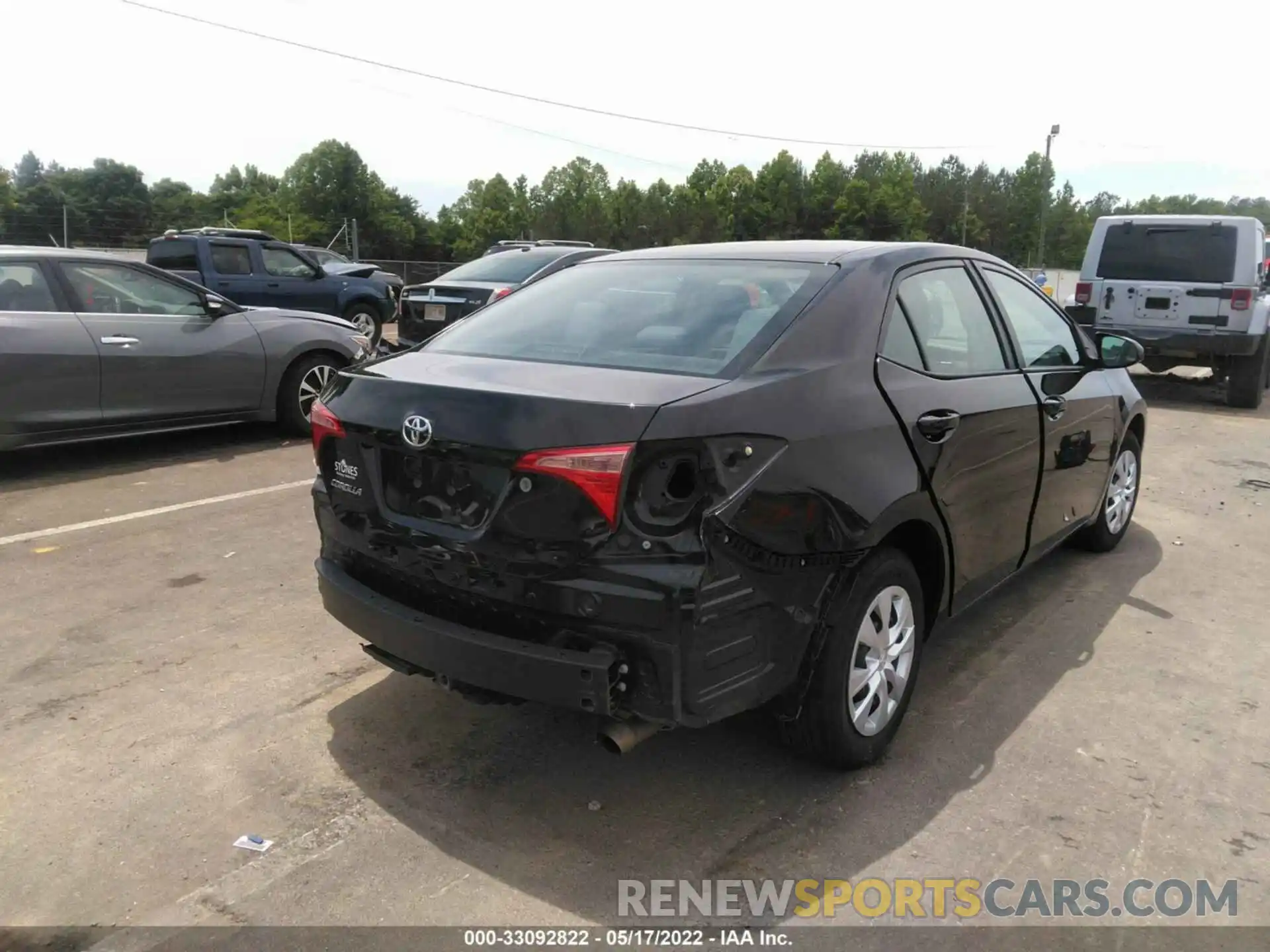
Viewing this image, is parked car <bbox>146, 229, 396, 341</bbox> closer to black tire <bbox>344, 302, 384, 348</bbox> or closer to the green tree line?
black tire <bbox>344, 302, 384, 348</bbox>

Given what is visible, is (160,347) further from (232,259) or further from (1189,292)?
(1189,292)

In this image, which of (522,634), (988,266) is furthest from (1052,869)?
(988,266)

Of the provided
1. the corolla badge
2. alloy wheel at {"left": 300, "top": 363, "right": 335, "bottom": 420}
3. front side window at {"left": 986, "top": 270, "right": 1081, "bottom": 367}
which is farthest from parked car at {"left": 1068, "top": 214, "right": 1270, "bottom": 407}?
the corolla badge

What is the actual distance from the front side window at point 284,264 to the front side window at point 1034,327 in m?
12.1

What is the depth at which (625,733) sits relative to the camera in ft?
8.90

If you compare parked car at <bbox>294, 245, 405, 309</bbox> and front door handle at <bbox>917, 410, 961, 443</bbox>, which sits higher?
parked car at <bbox>294, 245, 405, 309</bbox>

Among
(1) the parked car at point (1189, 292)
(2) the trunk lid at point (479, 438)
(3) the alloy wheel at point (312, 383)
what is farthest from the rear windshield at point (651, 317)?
(1) the parked car at point (1189, 292)

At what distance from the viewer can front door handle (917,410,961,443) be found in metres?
3.33

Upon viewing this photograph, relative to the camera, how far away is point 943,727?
3.59 meters

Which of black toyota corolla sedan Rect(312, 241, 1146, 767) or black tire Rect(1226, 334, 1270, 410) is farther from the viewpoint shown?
black tire Rect(1226, 334, 1270, 410)

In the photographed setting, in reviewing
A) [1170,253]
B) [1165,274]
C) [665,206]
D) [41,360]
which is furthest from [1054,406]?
[665,206]

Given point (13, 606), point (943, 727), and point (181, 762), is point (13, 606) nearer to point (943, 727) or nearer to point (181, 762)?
point (181, 762)

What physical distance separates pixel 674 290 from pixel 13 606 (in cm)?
342

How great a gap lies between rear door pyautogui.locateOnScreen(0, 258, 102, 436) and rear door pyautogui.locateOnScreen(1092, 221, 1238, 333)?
35.0 feet
